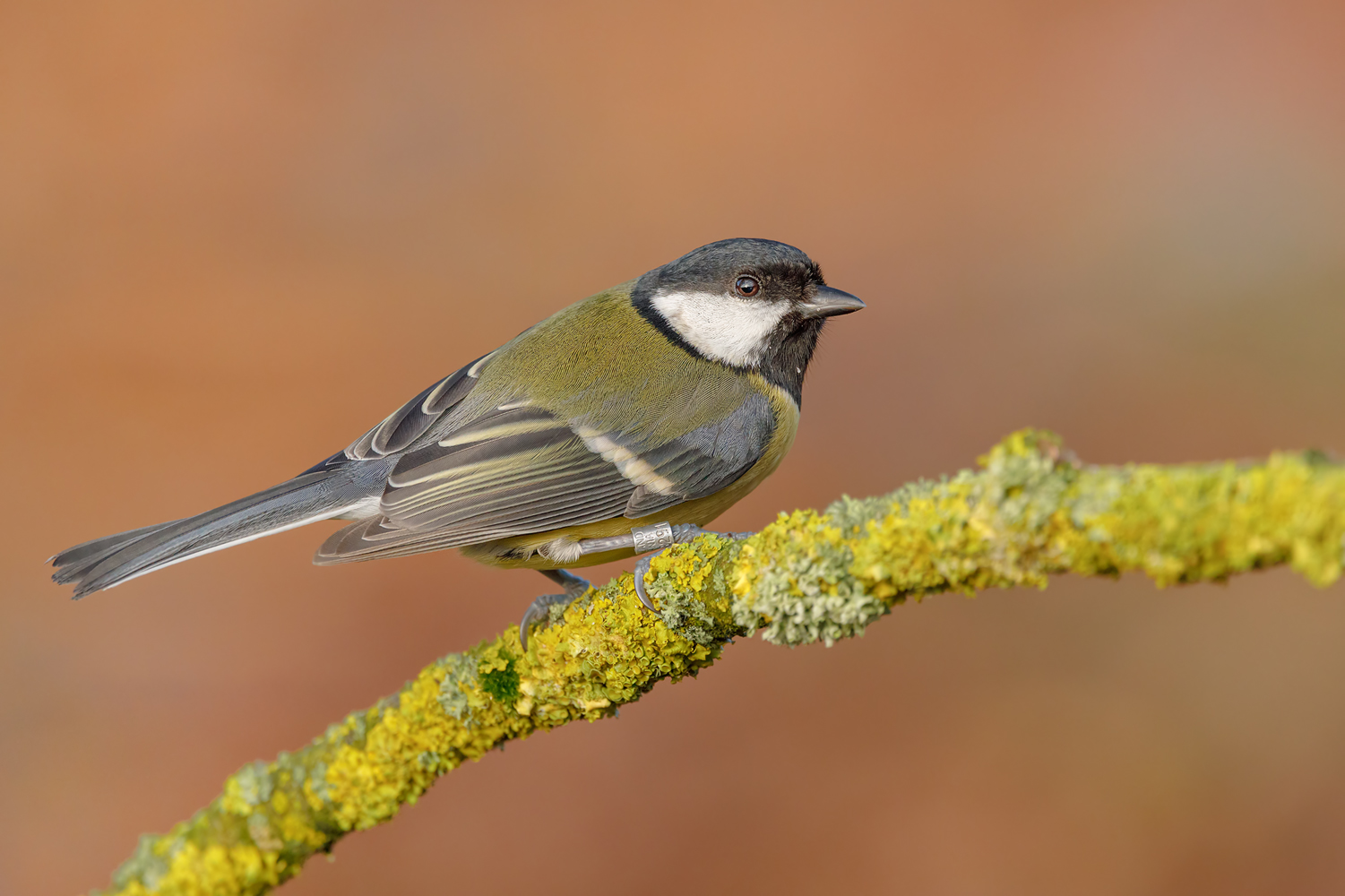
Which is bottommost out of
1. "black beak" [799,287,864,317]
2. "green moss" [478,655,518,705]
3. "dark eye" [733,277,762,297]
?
"green moss" [478,655,518,705]

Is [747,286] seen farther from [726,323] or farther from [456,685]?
[456,685]

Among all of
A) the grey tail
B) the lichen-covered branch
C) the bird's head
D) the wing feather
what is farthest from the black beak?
the grey tail

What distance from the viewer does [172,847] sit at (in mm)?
1594

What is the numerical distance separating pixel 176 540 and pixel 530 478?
81cm

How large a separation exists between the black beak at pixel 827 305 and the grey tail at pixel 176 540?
54.2 inches

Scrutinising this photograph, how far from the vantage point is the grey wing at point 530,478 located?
225cm

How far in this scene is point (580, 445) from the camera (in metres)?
2.46

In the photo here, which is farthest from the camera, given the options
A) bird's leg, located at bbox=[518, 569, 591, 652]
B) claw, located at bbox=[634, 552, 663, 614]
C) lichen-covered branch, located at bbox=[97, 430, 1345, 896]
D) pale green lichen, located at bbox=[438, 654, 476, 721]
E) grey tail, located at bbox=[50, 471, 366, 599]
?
grey tail, located at bbox=[50, 471, 366, 599]

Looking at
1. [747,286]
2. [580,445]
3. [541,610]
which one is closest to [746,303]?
[747,286]

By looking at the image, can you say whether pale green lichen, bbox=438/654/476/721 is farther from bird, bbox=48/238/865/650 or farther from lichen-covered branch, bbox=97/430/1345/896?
bird, bbox=48/238/865/650

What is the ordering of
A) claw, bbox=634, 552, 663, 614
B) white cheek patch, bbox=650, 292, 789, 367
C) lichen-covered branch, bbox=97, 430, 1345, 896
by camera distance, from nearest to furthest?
1. lichen-covered branch, bbox=97, 430, 1345, 896
2. claw, bbox=634, 552, 663, 614
3. white cheek patch, bbox=650, 292, 789, 367

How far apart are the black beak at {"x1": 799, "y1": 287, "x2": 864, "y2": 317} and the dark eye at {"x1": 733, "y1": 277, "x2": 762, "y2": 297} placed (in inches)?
5.2

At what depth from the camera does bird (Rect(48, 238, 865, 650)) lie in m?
2.27

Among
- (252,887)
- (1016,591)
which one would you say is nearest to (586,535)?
(252,887)
